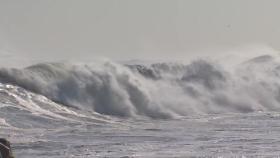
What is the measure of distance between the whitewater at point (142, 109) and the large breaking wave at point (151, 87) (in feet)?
0.18

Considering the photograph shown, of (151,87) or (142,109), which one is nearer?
(142,109)

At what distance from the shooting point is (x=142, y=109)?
35.2 meters

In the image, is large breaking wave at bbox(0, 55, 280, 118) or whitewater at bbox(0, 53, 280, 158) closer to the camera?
whitewater at bbox(0, 53, 280, 158)

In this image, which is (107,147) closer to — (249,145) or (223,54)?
(249,145)

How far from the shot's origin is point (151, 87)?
40.2m

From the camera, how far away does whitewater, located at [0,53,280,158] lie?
21297 millimetres

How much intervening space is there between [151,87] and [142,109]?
514cm

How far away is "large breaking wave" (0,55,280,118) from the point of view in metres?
35.5

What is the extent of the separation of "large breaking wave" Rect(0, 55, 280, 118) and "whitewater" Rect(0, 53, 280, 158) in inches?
2.1

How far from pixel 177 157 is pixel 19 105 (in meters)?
13.2

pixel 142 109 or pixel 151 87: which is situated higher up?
pixel 151 87

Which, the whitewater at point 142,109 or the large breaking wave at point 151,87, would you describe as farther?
the large breaking wave at point 151,87

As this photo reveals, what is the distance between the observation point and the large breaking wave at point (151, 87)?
35500 mm

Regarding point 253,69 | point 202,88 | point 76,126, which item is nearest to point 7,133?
point 76,126
